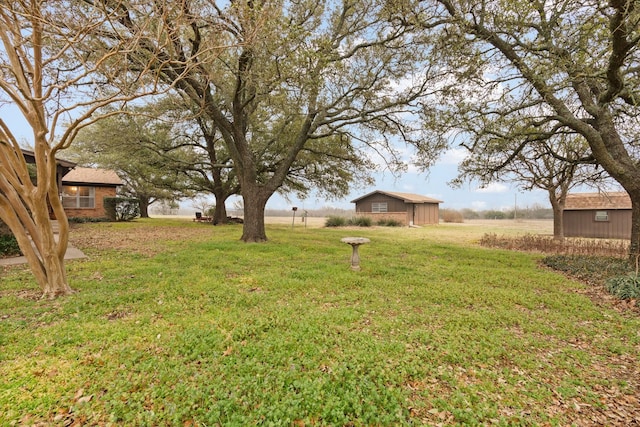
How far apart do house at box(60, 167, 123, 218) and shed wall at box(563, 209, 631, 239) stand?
1331 inches

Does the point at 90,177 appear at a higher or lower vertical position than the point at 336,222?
higher

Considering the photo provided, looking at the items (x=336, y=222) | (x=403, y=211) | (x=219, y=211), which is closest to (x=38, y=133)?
(x=219, y=211)

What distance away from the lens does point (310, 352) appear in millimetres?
3307

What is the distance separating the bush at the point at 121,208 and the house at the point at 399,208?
20.7 metres

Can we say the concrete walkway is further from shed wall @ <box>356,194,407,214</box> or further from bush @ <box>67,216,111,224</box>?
shed wall @ <box>356,194,407,214</box>

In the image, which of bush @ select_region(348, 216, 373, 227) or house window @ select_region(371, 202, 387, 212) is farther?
house window @ select_region(371, 202, 387, 212)

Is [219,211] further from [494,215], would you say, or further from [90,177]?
[494,215]

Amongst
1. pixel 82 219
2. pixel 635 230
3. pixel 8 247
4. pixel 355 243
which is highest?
pixel 82 219

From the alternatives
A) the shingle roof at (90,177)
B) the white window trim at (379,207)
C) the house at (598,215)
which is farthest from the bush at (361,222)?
the shingle roof at (90,177)

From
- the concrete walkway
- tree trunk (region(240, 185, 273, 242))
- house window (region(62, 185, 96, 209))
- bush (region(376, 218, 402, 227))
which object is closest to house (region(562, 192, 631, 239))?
bush (region(376, 218, 402, 227))

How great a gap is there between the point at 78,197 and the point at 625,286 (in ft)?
88.9

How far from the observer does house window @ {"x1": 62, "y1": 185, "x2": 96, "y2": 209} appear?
19.1 metres

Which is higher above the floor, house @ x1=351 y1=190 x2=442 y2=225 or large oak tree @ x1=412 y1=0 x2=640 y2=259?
large oak tree @ x1=412 y1=0 x2=640 y2=259

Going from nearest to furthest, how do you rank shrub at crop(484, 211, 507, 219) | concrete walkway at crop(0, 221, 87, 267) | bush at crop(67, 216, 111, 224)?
concrete walkway at crop(0, 221, 87, 267) < bush at crop(67, 216, 111, 224) < shrub at crop(484, 211, 507, 219)
